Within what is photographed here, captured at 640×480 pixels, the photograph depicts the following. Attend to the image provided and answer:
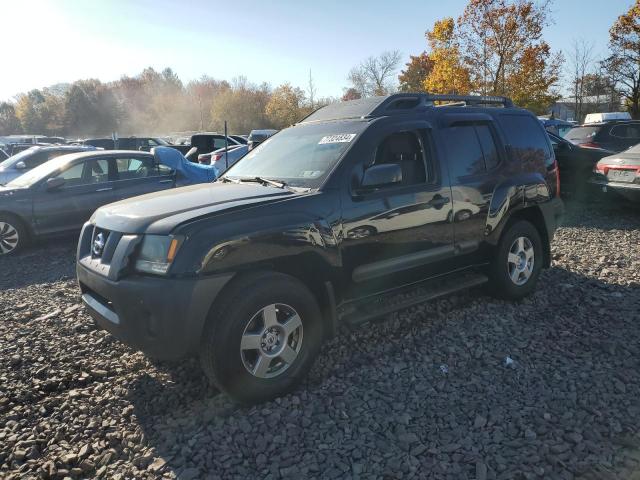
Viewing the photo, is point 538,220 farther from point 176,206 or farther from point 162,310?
point 162,310

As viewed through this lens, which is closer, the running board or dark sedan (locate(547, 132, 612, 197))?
the running board

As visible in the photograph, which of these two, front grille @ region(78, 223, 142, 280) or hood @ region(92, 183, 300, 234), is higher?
hood @ region(92, 183, 300, 234)

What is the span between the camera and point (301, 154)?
13.1 ft

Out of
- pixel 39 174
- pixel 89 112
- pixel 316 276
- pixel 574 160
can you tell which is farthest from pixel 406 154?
pixel 89 112

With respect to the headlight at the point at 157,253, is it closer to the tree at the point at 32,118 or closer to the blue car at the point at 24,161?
the blue car at the point at 24,161

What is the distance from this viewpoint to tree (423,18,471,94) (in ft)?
73.4

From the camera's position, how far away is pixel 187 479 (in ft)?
8.14

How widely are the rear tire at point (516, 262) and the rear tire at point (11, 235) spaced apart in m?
7.00

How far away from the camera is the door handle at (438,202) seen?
3959mm

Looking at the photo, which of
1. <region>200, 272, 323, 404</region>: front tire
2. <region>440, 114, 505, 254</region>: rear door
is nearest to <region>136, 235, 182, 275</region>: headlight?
<region>200, 272, 323, 404</region>: front tire

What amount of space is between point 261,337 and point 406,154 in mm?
2034

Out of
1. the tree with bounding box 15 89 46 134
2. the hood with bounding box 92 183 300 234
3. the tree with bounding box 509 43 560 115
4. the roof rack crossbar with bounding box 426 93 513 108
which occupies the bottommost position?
the hood with bounding box 92 183 300 234

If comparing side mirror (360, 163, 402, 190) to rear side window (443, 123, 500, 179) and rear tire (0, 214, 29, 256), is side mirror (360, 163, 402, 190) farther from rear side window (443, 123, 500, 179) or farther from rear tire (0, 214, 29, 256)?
rear tire (0, 214, 29, 256)

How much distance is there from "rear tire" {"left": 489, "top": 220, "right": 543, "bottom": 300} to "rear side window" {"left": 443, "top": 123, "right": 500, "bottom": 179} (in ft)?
2.46
